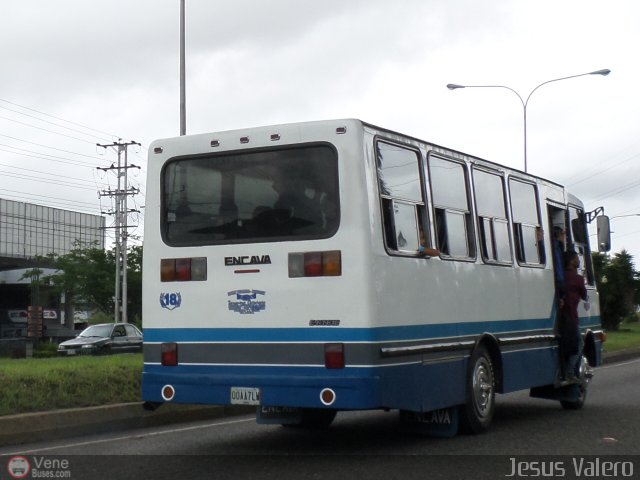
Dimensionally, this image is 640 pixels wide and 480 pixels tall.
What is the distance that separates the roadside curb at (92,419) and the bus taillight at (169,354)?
2.21 metres

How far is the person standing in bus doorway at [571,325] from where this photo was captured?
13.7 m

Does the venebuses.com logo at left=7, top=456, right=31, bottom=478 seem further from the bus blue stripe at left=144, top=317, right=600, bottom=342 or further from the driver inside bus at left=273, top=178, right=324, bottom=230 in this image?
the driver inside bus at left=273, top=178, right=324, bottom=230

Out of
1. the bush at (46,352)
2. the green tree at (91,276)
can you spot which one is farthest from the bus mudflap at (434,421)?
the green tree at (91,276)

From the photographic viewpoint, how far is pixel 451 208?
1116cm

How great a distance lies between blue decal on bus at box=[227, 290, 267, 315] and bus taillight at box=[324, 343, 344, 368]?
0.76m

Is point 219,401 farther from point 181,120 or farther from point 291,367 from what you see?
point 181,120

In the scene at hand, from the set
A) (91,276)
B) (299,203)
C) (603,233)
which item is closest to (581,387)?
(603,233)

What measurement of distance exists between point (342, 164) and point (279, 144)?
724mm

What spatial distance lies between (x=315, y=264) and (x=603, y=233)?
6594 millimetres

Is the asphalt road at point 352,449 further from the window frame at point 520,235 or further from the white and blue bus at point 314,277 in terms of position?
the window frame at point 520,235

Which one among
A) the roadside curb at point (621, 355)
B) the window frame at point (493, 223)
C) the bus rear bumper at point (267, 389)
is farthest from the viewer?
the roadside curb at point (621, 355)

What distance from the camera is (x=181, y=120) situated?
85.7 ft

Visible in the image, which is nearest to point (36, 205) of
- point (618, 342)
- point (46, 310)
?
point (46, 310)

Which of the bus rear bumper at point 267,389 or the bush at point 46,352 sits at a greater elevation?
the bush at point 46,352
